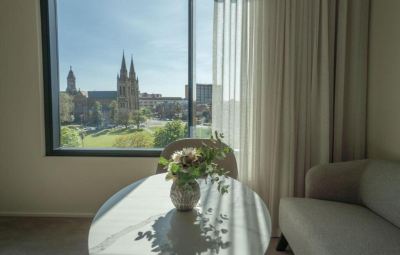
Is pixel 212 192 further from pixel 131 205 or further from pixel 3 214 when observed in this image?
pixel 3 214

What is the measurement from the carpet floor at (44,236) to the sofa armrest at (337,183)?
1.93ft

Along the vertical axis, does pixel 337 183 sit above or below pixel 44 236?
above

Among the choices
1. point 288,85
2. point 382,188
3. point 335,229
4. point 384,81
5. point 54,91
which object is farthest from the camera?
point 54,91

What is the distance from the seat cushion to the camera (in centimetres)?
143

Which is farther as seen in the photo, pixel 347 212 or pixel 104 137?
pixel 104 137

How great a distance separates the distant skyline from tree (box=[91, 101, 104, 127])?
20 centimetres

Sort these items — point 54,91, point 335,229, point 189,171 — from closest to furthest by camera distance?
1. point 189,171
2. point 335,229
3. point 54,91

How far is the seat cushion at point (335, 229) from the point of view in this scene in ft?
4.70

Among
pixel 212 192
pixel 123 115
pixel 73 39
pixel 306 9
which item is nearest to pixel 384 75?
pixel 306 9

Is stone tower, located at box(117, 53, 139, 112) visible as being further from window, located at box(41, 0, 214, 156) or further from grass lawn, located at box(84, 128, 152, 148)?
grass lawn, located at box(84, 128, 152, 148)

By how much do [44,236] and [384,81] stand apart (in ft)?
10.2

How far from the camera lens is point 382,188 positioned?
1812 mm

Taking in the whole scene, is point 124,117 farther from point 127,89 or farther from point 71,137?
point 71,137

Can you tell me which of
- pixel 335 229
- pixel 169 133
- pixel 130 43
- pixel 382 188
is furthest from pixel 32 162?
pixel 382 188
